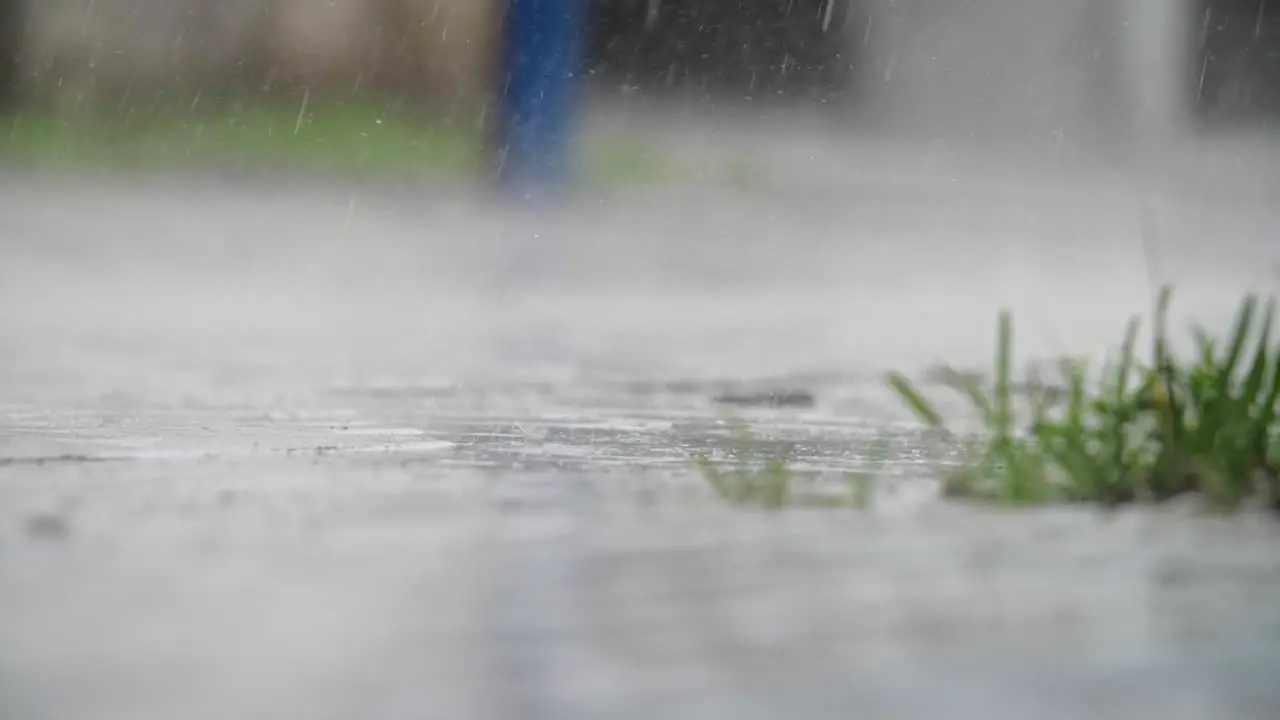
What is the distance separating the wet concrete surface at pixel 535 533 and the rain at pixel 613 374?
13mm

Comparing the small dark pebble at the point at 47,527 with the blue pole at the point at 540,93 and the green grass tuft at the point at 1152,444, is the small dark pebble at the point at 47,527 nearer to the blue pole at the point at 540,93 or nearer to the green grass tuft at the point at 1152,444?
the green grass tuft at the point at 1152,444

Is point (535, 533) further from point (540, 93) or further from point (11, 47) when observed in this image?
point (11, 47)

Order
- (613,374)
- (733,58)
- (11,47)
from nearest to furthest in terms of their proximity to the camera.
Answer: (613,374) → (11,47) → (733,58)

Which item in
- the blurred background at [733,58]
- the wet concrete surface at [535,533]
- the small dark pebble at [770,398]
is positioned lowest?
the wet concrete surface at [535,533]

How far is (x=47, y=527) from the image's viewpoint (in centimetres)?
318

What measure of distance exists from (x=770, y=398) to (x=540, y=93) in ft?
27.6

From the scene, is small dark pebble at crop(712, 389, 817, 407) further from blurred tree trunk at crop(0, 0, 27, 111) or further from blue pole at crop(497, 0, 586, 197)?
blurred tree trunk at crop(0, 0, 27, 111)

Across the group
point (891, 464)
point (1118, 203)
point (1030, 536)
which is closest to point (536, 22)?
point (1118, 203)

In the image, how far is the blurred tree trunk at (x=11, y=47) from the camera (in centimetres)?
1759

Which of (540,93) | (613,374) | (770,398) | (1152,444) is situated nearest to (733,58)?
(540,93)

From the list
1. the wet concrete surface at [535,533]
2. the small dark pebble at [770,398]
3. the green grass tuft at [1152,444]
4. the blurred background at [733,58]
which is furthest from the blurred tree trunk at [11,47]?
the green grass tuft at [1152,444]

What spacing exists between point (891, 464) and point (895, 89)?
49.1ft

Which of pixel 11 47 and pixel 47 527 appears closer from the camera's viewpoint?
pixel 47 527

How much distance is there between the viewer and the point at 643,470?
412cm
